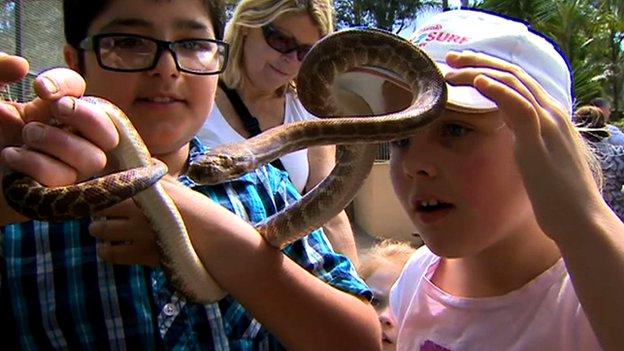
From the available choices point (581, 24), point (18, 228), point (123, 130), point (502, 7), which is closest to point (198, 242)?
point (123, 130)

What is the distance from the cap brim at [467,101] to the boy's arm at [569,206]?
207mm

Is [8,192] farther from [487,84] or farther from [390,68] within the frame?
[390,68]

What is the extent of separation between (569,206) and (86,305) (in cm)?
122

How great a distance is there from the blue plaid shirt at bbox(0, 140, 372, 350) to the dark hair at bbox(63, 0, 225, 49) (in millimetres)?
603

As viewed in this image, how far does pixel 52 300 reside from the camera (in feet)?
5.67

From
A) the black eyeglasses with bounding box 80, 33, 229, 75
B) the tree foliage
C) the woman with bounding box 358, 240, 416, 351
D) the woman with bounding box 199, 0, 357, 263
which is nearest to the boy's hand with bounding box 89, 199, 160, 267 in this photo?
the black eyeglasses with bounding box 80, 33, 229, 75

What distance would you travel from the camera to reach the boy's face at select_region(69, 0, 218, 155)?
1.83 meters

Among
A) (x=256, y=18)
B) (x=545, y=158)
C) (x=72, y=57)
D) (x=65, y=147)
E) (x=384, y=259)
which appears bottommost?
(x=384, y=259)

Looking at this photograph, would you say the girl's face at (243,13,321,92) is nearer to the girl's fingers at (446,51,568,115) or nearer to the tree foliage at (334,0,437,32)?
the girl's fingers at (446,51,568,115)

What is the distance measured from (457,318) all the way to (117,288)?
3.34ft

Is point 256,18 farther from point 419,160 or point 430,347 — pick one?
point 430,347

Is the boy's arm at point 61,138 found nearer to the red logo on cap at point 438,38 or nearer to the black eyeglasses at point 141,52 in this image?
the black eyeglasses at point 141,52

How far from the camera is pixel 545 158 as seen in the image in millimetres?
1563

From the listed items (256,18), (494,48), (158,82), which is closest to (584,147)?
(494,48)
